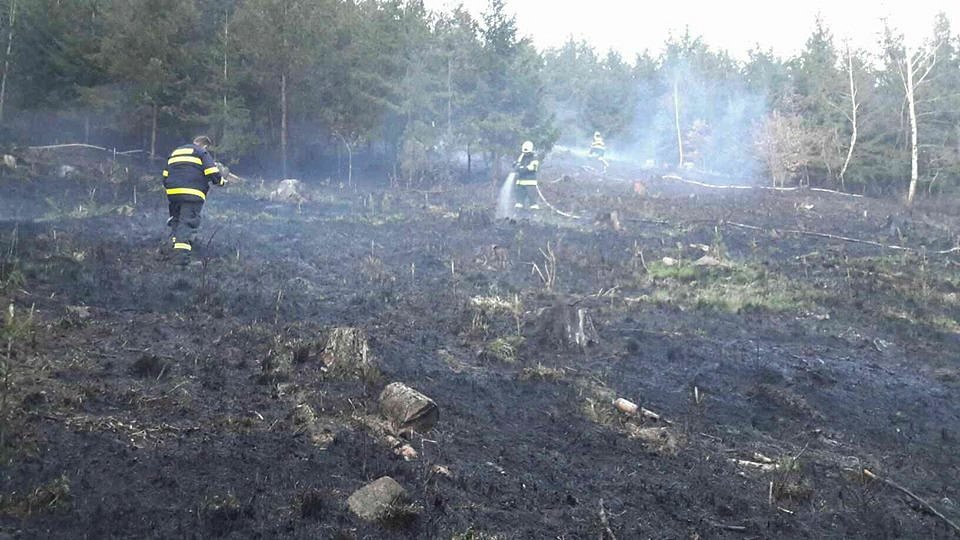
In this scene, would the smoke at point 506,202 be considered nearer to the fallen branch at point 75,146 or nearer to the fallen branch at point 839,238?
the fallen branch at point 839,238

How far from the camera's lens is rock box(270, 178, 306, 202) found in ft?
70.4

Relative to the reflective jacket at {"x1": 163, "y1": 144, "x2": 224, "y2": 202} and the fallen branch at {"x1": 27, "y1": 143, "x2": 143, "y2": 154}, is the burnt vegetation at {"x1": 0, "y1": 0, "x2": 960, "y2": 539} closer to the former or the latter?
the fallen branch at {"x1": 27, "y1": 143, "x2": 143, "y2": 154}

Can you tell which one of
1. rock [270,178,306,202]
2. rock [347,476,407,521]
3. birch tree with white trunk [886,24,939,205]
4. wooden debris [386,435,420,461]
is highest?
birch tree with white trunk [886,24,939,205]

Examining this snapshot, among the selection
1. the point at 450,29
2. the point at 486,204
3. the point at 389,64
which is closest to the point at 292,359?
the point at 486,204

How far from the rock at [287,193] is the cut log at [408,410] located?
53.0 feet

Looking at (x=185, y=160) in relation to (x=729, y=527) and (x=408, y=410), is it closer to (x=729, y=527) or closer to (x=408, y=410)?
(x=408, y=410)

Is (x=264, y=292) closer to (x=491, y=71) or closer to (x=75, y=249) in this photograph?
(x=75, y=249)

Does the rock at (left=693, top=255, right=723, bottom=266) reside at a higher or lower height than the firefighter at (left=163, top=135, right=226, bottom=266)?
lower

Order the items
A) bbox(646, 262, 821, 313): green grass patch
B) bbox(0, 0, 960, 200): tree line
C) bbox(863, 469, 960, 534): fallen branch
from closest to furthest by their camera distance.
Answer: bbox(863, 469, 960, 534): fallen branch < bbox(646, 262, 821, 313): green grass patch < bbox(0, 0, 960, 200): tree line

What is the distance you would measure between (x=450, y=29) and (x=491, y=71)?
8.32ft

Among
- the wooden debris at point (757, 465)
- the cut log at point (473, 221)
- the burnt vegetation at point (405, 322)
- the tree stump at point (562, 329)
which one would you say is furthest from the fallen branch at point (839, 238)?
the wooden debris at point (757, 465)

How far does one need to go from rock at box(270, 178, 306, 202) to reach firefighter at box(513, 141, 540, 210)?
6.47m

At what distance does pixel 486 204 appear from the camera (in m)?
24.3

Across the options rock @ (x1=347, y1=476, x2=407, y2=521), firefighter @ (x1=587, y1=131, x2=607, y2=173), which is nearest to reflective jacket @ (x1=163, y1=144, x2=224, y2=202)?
rock @ (x1=347, y1=476, x2=407, y2=521)
